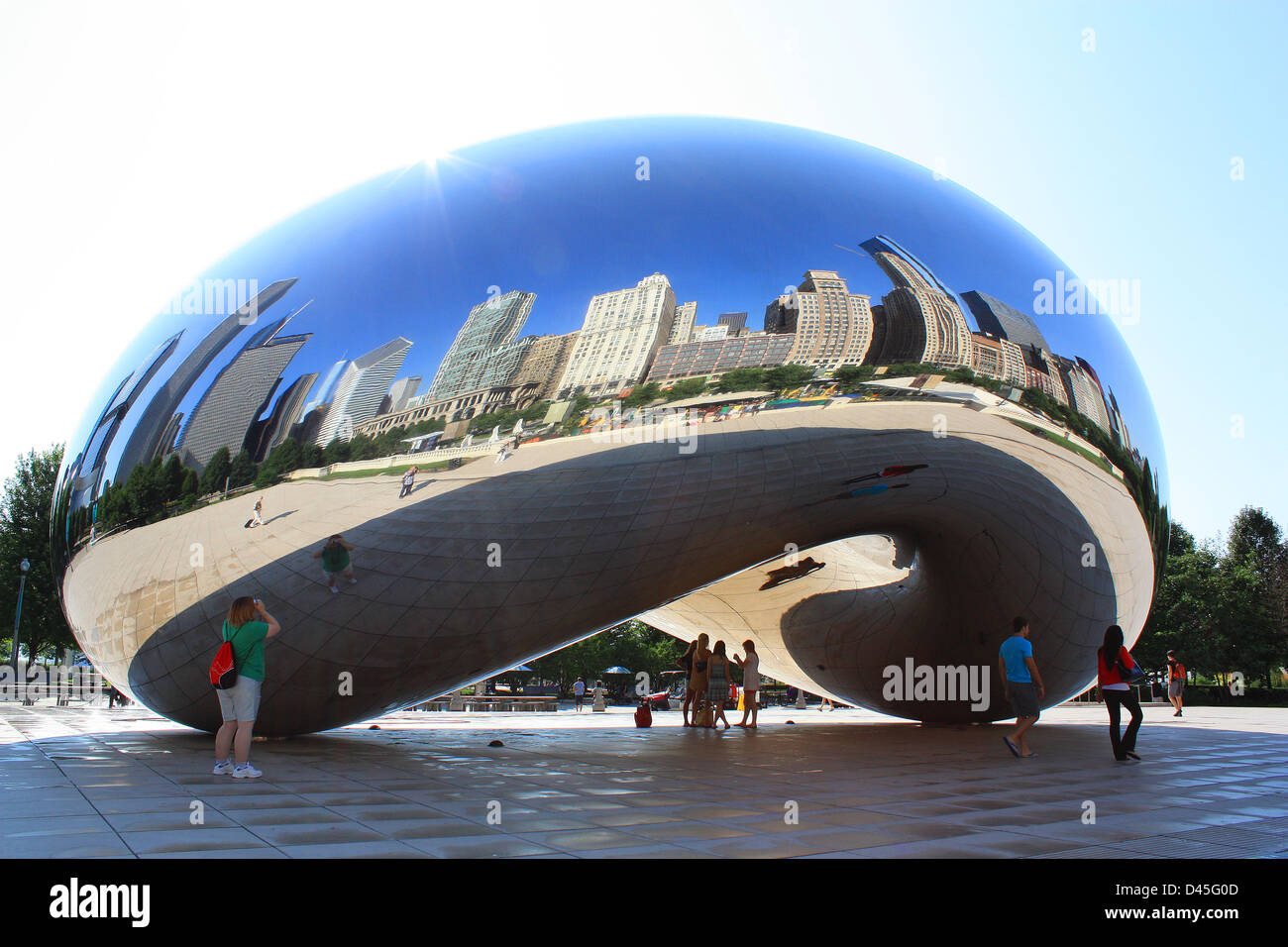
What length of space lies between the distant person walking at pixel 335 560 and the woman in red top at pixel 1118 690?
6.44 m

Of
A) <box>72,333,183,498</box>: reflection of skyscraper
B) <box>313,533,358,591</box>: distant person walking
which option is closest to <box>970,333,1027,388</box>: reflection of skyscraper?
<box>313,533,358,591</box>: distant person walking

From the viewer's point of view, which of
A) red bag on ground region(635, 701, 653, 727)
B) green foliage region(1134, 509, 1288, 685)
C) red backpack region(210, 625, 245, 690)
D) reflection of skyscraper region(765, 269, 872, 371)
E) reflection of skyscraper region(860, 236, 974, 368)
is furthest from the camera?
green foliage region(1134, 509, 1288, 685)

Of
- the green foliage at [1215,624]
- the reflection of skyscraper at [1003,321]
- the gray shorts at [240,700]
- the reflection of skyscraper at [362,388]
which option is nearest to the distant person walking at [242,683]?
the gray shorts at [240,700]

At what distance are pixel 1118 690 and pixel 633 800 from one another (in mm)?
5151

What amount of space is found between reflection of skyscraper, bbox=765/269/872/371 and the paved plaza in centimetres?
310

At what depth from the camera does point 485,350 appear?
21.6 ft

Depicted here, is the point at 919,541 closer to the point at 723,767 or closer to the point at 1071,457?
the point at 1071,457

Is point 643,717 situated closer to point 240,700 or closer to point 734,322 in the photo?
point 240,700

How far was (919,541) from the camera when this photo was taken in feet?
31.3

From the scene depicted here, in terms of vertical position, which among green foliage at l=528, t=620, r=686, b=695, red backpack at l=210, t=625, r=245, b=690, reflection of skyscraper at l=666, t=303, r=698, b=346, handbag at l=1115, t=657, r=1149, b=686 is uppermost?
reflection of skyscraper at l=666, t=303, r=698, b=346

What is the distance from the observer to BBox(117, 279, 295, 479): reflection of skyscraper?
7.08m

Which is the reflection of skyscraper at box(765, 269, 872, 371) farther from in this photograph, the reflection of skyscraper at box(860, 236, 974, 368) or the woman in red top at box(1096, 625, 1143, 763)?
the woman in red top at box(1096, 625, 1143, 763)
